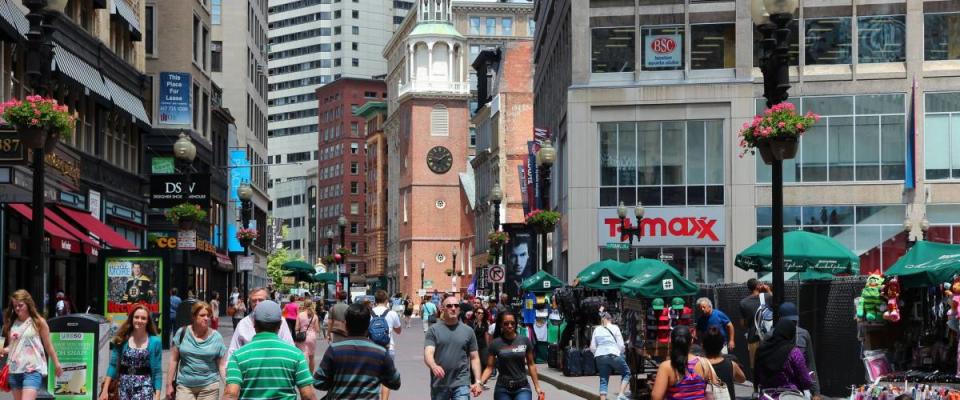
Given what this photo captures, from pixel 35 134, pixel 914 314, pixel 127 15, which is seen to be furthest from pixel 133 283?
pixel 914 314

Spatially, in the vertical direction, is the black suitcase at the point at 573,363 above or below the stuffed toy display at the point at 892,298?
below

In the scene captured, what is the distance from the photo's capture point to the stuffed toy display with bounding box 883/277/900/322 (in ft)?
57.8

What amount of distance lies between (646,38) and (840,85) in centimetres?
686

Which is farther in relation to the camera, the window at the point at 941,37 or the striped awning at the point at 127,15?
the window at the point at 941,37

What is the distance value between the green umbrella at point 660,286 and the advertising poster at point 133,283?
10697 millimetres

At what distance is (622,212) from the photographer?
145 ft

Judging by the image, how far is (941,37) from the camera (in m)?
49.8

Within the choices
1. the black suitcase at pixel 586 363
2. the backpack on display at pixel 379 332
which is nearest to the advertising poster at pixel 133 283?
the black suitcase at pixel 586 363

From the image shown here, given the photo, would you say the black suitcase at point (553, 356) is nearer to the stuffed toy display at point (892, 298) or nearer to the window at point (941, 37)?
the stuffed toy display at point (892, 298)

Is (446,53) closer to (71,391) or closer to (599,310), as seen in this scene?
(599,310)

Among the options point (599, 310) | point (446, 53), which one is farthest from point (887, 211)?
point (446, 53)

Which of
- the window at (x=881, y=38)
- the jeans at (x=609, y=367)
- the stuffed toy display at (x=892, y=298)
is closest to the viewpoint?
the stuffed toy display at (x=892, y=298)

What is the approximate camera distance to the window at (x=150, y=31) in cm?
5693

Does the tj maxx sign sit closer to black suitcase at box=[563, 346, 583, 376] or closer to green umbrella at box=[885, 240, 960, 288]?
black suitcase at box=[563, 346, 583, 376]
